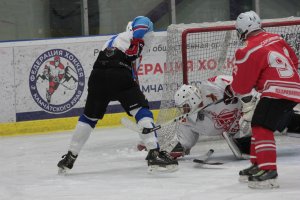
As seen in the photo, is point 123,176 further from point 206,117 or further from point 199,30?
point 199,30

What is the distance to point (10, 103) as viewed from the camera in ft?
21.8

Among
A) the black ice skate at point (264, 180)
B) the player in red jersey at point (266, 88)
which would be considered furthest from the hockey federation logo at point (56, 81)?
the black ice skate at point (264, 180)

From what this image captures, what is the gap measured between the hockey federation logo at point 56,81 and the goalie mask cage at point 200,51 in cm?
147

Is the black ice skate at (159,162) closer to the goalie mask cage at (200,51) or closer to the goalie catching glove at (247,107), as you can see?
the goalie catching glove at (247,107)

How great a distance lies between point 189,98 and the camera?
462 cm

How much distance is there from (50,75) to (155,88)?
1.02 metres

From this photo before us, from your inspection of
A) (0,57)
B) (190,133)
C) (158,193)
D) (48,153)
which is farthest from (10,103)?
(158,193)

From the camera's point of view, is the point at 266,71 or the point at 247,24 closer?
the point at 266,71

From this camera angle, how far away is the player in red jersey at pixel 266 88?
3564 mm

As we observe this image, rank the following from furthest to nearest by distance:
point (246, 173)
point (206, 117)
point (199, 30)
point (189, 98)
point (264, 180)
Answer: point (199, 30) → point (206, 117) → point (189, 98) → point (246, 173) → point (264, 180)

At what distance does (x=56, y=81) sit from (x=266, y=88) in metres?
3.42

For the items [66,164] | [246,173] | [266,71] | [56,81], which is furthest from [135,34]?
[56,81]

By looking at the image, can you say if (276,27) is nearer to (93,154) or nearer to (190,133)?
(190,133)

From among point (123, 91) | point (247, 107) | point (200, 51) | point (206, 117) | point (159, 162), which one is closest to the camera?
point (247, 107)
